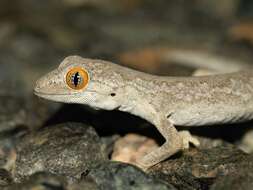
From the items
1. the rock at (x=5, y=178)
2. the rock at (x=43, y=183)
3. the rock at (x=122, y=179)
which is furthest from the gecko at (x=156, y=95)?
the rock at (x=43, y=183)

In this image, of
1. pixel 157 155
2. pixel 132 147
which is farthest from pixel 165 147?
pixel 132 147

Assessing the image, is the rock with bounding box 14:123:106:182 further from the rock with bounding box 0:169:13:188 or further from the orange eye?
the orange eye

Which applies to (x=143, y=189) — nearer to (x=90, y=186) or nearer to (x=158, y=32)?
(x=90, y=186)

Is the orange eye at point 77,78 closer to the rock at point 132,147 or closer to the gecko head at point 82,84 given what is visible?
the gecko head at point 82,84

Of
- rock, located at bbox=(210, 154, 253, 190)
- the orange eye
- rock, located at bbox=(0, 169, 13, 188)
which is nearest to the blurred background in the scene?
rock, located at bbox=(0, 169, 13, 188)

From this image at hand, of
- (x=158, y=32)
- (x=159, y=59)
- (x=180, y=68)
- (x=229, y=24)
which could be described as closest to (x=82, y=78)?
(x=180, y=68)
